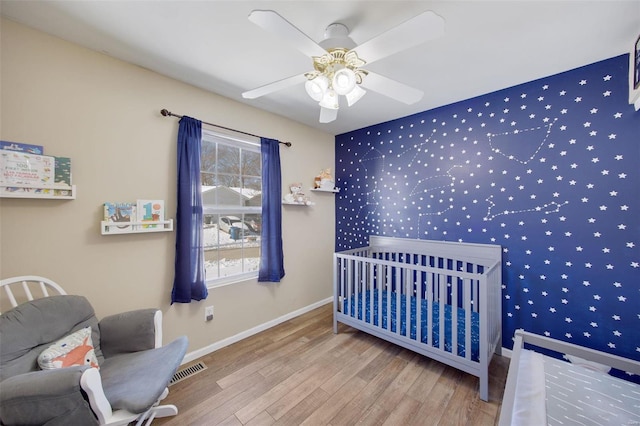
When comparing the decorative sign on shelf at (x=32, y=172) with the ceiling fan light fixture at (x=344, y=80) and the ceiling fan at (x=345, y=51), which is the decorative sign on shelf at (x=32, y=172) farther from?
the ceiling fan light fixture at (x=344, y=80)

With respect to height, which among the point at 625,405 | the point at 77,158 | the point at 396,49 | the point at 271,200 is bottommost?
the point at 625,405

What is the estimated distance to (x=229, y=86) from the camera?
2.17 m

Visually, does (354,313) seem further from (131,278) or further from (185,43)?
(185,43)

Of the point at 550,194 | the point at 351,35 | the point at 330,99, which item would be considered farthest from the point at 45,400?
the point at 550,194

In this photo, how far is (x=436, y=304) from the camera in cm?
254

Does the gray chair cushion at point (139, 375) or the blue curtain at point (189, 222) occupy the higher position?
the blue curtain at point (189, 222)

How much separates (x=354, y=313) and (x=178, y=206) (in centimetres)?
192

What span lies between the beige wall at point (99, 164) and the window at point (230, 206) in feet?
0.61

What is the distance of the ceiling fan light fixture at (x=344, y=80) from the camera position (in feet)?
4.14

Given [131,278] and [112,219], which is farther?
[131,278]

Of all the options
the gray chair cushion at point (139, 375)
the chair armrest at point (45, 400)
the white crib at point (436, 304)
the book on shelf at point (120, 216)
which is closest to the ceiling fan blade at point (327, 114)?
the white crib at point (436, 304)

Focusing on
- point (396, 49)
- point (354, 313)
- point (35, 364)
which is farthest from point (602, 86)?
point (35, 364)

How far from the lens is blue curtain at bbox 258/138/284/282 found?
261cm

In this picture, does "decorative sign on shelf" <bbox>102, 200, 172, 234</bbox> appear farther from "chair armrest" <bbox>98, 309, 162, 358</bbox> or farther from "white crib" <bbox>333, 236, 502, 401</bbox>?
"white crib" <bbox>333, 236, 502, 401</bbox>
